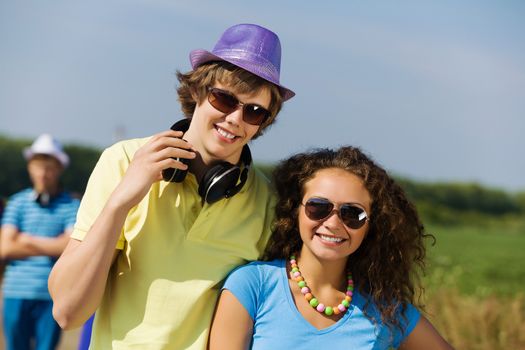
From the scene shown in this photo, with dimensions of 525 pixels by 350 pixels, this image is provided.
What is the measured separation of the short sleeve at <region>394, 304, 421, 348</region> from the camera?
291 cm

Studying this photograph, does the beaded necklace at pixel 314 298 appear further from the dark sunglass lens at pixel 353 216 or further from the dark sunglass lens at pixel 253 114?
the dark sunglass lens at pixel 253 114

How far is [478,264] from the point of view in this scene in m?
15.9

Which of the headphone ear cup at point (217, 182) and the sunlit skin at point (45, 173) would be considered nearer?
the headphone ear cup at point (217, 182)

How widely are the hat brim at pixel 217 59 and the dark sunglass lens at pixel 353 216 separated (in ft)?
1.67

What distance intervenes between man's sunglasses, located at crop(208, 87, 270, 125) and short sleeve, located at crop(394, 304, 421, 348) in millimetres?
986

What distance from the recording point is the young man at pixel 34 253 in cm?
603

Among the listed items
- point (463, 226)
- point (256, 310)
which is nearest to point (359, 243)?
point (256, 310)

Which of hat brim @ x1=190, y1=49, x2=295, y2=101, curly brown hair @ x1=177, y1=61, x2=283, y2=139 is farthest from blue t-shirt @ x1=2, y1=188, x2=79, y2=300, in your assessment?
hat brim @ x1=190, y1=49, x2=295, y2=101

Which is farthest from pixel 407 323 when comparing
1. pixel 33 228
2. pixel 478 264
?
pixel 478 264

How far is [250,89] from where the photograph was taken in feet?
8.98

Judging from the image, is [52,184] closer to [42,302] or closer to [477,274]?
[42,302]

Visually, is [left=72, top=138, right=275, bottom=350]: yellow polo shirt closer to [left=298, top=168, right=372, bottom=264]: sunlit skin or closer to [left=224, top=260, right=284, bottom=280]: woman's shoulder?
[left=224, top=260, right=284, bottom=280]: woman's shoulder

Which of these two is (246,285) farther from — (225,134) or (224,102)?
(224,102)

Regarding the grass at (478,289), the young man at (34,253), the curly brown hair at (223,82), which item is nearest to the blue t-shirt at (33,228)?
the young man at (34,253)
